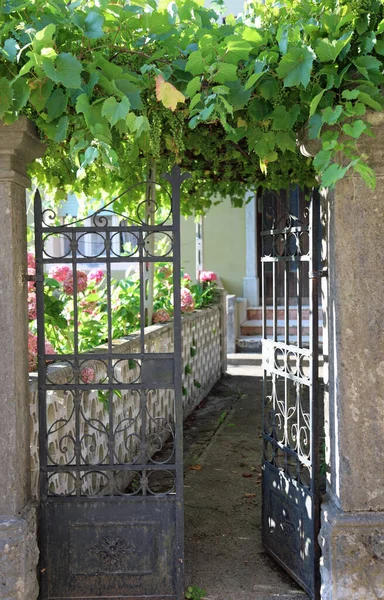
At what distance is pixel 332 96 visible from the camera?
3090 millimetres

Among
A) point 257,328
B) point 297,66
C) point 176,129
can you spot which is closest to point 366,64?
point 297,66

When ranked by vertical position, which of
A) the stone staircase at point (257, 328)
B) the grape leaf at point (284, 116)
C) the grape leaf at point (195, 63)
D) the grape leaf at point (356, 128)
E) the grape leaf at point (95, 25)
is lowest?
the stone staircase at point (257, 328)

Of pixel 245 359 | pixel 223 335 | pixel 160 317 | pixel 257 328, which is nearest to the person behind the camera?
pixel 160 317

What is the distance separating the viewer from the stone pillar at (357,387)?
3344 millimetres

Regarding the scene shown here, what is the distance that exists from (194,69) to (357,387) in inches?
69.4

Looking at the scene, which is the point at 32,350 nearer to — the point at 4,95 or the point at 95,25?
the point at 4,95

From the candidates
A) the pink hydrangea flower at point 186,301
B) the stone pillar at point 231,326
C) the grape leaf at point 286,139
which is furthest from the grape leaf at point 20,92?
the stone pillar at point 231,326

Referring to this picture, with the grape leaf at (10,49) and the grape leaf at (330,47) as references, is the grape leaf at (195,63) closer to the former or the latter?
the grape leaf at (330,47)

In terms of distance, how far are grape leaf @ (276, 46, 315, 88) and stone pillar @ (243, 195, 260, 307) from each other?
11157mm

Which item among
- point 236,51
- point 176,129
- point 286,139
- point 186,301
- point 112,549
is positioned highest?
point 236,51

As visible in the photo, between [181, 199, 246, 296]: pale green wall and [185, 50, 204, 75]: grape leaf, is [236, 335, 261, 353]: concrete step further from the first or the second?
[185, 50, 204, 75]: grape leaf

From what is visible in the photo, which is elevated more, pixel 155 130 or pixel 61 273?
pixel 155 130

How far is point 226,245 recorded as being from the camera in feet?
47.3

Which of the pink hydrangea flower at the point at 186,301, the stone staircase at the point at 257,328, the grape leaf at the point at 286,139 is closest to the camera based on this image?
the grape leaf at the point at 286,139
